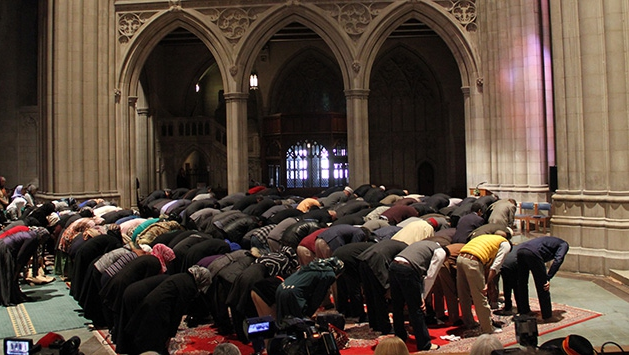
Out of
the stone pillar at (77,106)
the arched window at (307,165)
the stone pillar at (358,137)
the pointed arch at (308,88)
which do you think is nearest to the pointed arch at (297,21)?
the stone pillar at (358,137)

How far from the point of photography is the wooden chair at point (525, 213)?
1285 cm

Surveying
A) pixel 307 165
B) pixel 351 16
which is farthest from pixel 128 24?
pixel 307 165

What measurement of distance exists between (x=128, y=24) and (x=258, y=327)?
50.7ft

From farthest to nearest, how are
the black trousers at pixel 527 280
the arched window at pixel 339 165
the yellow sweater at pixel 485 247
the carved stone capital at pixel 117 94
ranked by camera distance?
Answer: 1. the arched window at pixel 339 165
2. the carved stone capital at pixel 117 94
3. the black trousers at pixel 527 280
4. the yellow sweater at pixel 485 247

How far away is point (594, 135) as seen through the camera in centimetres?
948

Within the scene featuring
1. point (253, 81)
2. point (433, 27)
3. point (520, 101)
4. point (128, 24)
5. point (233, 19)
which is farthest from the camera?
point (253, 81)

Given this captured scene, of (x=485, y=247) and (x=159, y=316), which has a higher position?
(x=485, y=247)

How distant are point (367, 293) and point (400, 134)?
664 inches

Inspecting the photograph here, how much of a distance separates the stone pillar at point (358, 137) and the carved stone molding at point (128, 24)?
245 inches

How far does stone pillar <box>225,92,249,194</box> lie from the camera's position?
1767cm

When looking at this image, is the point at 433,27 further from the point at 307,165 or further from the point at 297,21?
the point at 307,165

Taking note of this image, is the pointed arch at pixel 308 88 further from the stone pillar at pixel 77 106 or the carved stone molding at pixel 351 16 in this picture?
the stone pillar at pixel 77 106

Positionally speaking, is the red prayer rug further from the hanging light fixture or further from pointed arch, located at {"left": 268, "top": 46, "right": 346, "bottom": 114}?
pointed arch, located at {"left": 268, "top": 46, "right": 346, "bottom": 114}

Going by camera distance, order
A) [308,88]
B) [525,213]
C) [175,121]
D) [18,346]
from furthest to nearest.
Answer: [308,88] < [175,121] < [525,213] < [18,346]
